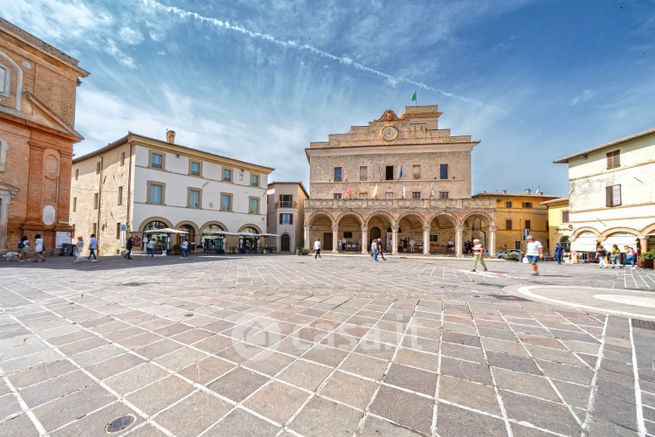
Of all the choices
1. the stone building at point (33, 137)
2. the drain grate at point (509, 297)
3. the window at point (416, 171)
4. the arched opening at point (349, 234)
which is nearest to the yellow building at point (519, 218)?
the window at point (416, 171)

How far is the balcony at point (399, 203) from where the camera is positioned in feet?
79.7

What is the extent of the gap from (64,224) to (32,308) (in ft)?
53.8

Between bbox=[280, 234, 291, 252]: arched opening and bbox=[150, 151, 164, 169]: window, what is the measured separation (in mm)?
13840

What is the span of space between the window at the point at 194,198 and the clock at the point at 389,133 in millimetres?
20043

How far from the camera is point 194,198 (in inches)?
961

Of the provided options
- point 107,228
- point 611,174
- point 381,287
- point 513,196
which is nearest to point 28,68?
point 107,228

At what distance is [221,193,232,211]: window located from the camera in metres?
26.2

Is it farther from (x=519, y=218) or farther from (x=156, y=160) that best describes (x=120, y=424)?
(x=519, y=218)

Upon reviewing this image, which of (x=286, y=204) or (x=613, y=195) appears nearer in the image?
(x=613, y=195)

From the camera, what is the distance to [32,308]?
4.43m

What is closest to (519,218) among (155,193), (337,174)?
(337,174)

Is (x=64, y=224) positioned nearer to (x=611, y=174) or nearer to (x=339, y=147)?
(x=339, y=147)

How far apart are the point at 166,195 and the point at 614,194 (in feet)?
115

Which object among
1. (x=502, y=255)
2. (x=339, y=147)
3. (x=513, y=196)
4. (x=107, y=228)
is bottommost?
(x=502, y=255)
